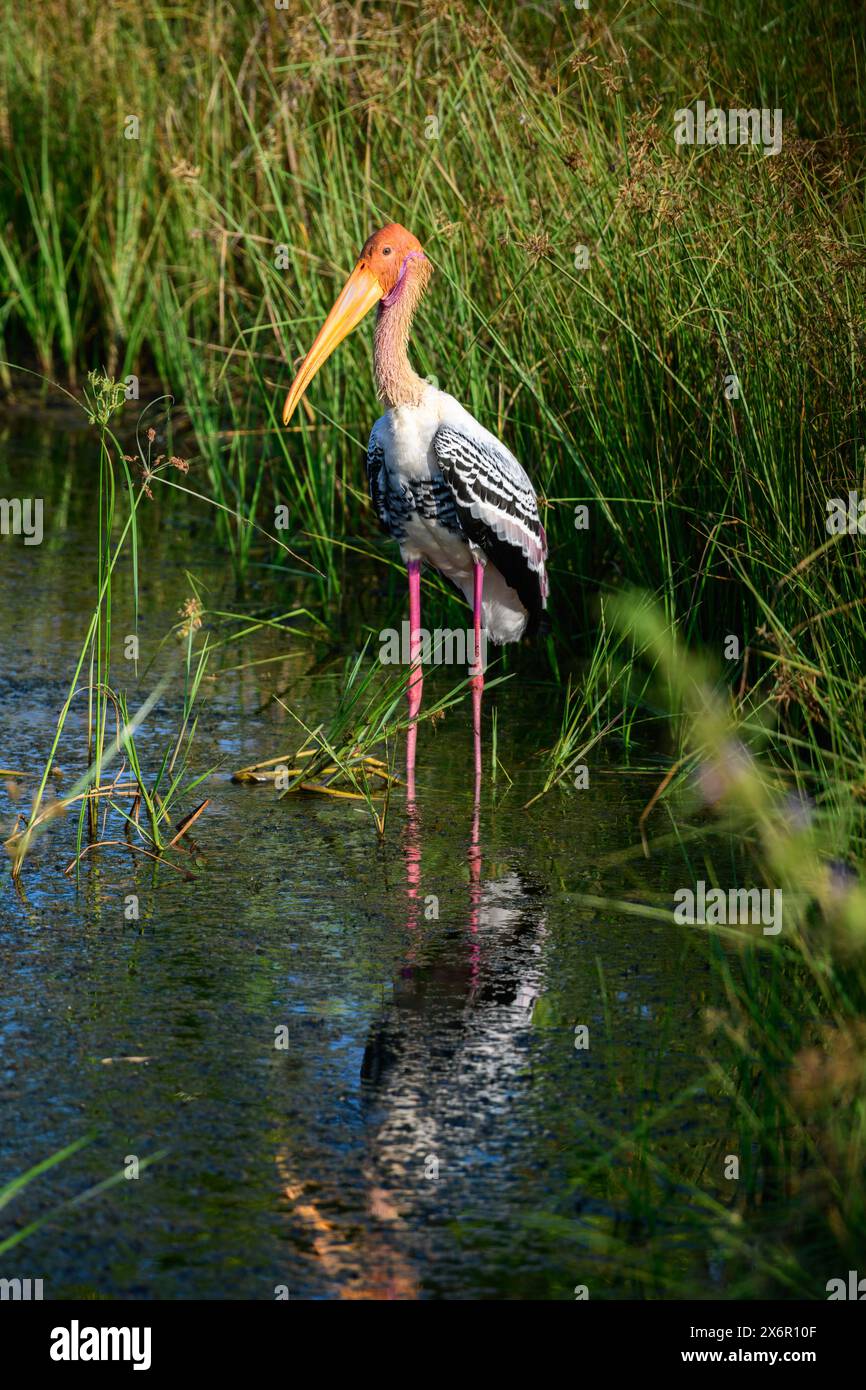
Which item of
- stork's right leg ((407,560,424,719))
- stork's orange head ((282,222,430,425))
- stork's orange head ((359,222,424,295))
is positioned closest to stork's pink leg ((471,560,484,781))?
stork's right leg ((407,560,424,719))

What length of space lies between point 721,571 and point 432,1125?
287 cm

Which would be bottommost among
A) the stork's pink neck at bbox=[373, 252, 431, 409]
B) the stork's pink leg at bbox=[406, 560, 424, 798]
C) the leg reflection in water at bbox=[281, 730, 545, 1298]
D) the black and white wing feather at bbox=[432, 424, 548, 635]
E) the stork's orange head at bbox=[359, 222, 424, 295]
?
the leg reflection in water at bbox=[281, 730, 545, 1298]

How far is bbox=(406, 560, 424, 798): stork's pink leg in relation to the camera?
5.95 meters

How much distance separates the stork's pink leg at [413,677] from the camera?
19.5ft

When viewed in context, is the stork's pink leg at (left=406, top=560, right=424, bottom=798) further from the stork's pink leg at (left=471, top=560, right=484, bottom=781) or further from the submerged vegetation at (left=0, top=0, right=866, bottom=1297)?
the stork's pink leg at (left=471, top=560, right=484, bottom=781)

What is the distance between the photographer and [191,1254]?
3.32 meters

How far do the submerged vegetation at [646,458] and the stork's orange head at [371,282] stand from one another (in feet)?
0.95

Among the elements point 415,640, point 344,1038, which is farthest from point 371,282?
point 344,1038

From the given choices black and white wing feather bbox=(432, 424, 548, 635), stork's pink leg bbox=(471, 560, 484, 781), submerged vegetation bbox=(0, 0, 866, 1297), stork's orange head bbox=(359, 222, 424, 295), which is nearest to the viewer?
submerged vegetation bbox=(0, 0, 866, 1297)

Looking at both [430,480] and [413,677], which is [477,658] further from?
[430,480]

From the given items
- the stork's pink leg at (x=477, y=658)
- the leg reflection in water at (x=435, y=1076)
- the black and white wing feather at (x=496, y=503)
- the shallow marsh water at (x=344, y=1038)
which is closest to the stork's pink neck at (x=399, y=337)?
the black and white wing feather at (x=496, y=503)

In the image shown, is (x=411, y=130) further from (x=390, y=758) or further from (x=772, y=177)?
(x=390, y=758)
